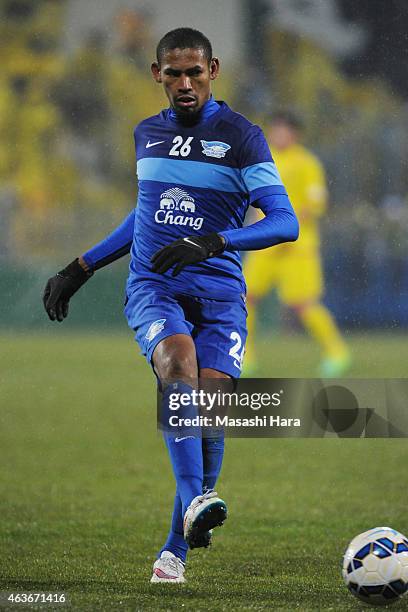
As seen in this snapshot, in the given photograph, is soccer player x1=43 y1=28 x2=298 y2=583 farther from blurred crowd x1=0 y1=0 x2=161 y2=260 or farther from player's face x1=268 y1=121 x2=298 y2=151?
blurred crowd x1=0 y1=0 x2=161 y2=260

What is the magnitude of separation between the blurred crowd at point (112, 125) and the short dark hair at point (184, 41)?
46.6 feet

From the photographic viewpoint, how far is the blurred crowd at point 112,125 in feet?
63.9

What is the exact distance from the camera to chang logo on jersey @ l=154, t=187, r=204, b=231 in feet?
14.5

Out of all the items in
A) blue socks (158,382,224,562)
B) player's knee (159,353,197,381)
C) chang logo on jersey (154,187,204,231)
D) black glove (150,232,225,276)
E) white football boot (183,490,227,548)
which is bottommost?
white football boot (183,490,227,548)

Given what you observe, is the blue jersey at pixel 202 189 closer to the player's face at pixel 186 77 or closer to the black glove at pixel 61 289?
the player's face at pixel 186 77

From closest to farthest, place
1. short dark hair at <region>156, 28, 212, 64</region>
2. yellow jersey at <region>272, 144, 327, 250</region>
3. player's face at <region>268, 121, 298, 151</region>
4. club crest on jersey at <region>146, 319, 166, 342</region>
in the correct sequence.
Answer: club crest on jersey at <region>146, 319, 166, 342</region> < short dark hair at <region>156, 28, 212, 64</region> < yellow jersey at <region>272, 144, 327, 250</region> < player's face at <region>268, 121, 298, 151</region>

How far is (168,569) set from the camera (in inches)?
174

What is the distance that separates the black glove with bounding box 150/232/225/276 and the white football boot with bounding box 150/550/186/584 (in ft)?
3.56

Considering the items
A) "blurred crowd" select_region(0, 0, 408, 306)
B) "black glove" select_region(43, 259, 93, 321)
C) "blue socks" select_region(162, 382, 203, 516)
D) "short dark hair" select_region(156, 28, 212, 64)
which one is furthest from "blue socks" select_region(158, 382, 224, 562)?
"blurred crowd" select_region(0, 0, 408, 306)

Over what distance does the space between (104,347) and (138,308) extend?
37.3 ft

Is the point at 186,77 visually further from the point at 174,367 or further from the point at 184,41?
the point at 174,367

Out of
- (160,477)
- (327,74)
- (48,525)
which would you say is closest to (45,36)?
(327,74)

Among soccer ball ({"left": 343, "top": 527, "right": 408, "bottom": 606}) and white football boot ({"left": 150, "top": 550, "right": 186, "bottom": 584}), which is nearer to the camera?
soccer ball ({"left": 343, "top": 527, "right": 408, "bottom": 606})

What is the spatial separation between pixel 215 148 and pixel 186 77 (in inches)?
10.7
